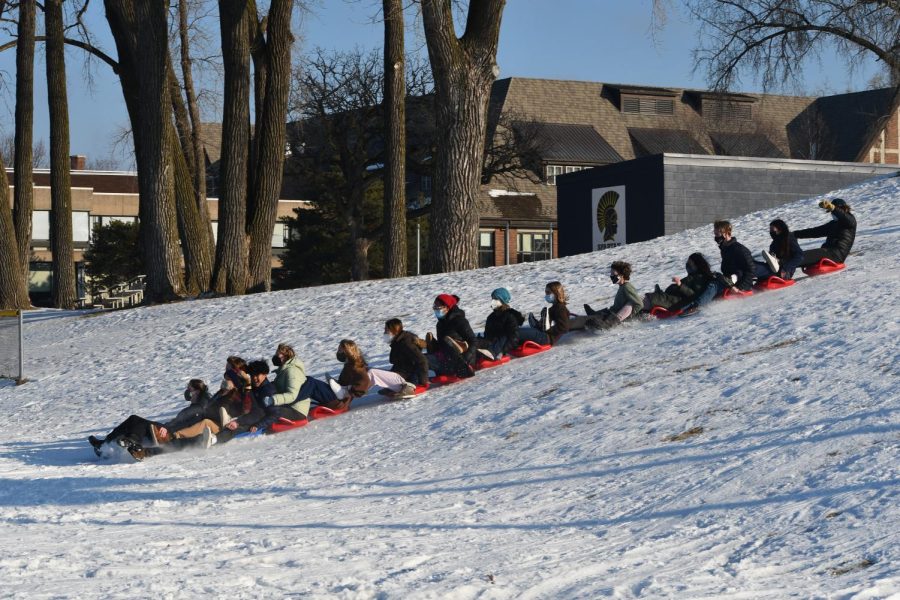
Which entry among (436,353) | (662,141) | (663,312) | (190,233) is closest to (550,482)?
(436,353)

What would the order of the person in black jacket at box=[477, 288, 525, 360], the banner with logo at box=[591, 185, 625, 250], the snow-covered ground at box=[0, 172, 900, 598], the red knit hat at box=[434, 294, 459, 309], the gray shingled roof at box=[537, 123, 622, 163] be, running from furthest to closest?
1. the gray shingled roof at box=[537, 123, 622, 163]
2. the banner with logo at box=[591, 185, 625, 250]
3. the person in black jacket at box=[477, 288, 525, 360]
4. the red knit hat at box=[434, 294, 459, 309]
5. the snow-covered ground at box=[0, 172, 900, 598]

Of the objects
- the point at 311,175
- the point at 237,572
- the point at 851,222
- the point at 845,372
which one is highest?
the point at 311,175

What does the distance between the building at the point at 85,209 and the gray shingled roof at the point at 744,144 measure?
22.5 m

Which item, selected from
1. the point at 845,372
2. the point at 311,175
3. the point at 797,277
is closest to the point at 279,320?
the point at 797,277

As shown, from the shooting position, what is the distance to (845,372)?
36.5 ft

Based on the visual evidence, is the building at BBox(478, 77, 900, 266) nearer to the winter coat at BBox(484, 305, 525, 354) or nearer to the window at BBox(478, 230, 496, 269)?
the window at BBox(478, 230, 496, 269)

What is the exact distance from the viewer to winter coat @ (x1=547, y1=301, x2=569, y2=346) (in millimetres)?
15531

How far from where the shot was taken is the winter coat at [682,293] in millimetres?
15752

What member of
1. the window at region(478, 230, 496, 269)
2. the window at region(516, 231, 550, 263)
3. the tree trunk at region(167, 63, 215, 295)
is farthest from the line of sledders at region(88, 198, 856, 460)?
the window at region(516, 231, 550, 263)

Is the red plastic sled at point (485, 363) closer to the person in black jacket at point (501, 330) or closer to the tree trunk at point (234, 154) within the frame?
the person in black jacket at point (501, 330)

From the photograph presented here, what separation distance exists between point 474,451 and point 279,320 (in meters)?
10.7

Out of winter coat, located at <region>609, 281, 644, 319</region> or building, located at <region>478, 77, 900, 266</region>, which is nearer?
winter coat, located at <region>609, 281, 644, 319</region>

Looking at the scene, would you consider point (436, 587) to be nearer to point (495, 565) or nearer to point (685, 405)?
point (495, 565)

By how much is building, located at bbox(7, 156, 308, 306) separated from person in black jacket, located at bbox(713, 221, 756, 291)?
1954 inches
